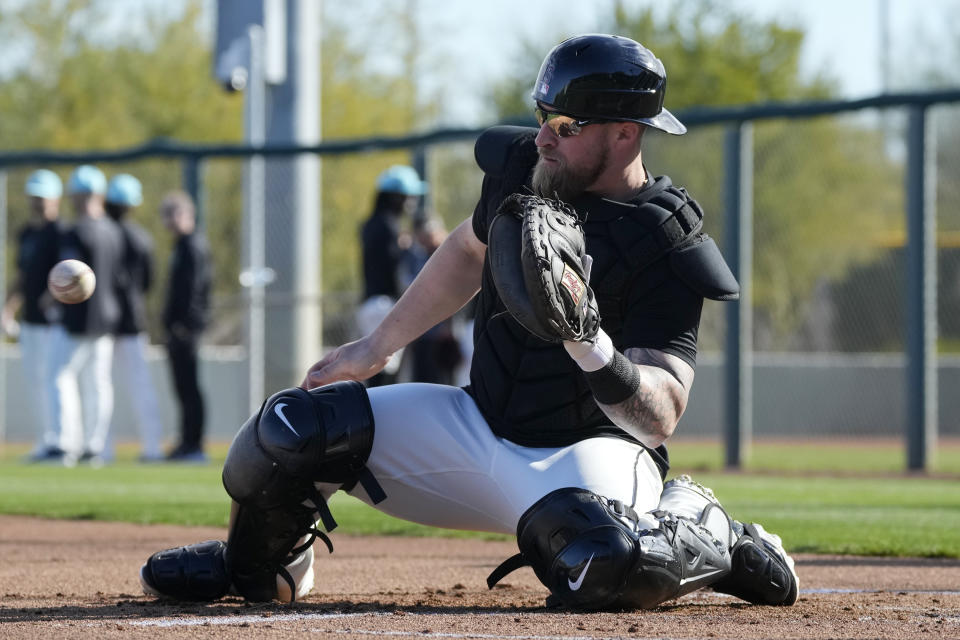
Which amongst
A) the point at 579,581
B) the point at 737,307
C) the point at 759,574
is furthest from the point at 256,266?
the point at 579,581

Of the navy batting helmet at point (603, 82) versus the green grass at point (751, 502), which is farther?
the green grass at point (751, 502)

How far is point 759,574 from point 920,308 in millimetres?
7369

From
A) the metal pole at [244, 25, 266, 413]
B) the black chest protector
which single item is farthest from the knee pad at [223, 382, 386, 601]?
the metal pole at [244, 25, 266, 413]

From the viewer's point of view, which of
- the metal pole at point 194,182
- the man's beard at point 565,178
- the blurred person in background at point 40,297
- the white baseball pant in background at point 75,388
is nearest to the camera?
the man's beard at point 565,178

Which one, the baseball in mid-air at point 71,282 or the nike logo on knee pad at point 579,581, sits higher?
the baseball in mid-air at point 71,282

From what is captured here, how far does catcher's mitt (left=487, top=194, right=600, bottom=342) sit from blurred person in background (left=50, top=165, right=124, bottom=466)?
7990 millimetres

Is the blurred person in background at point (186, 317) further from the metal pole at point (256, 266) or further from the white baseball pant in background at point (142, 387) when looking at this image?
the metal pole at point (256, 266)

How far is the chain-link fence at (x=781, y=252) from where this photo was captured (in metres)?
13.6

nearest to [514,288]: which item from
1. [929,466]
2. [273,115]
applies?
[929,466]

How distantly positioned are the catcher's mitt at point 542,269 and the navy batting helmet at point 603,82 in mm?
463

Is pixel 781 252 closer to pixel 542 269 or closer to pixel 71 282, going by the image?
pixel 71 282

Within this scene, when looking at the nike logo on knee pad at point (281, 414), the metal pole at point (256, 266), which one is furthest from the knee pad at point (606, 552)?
the metal pole at point (256, 266)

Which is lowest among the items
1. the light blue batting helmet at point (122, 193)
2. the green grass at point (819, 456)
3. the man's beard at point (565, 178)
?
the green grass at point (819, 456)

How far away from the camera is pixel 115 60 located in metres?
30.5
